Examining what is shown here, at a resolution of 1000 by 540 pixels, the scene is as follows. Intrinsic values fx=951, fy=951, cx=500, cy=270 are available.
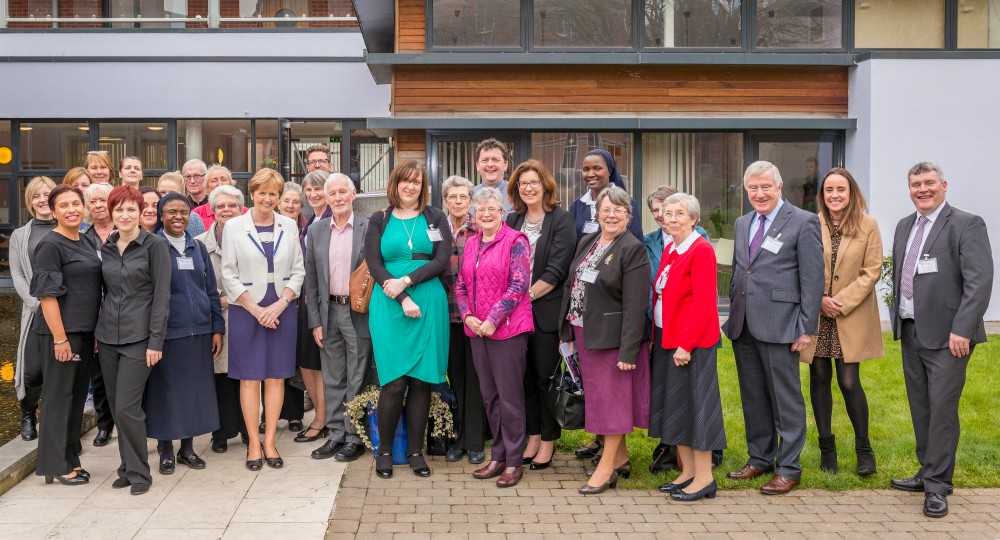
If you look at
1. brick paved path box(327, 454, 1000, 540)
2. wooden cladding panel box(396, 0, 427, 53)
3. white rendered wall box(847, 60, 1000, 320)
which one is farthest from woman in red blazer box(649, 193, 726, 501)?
white rendered wall box(847, 60, 1000, 320)

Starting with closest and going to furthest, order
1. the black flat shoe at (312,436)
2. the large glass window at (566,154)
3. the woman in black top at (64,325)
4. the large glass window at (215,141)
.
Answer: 1. the woman in black top at (64,325)
2. the black flat shoe at (312,436)
3. the large glass window at (566,154)
4. the large glass window at (215,141)

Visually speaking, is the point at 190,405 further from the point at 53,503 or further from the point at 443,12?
the point at 443,12

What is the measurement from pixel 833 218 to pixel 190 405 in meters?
4.33

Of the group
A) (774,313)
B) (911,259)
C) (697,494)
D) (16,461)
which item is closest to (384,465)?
(697,494)

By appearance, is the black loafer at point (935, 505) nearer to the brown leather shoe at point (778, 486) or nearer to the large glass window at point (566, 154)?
the brown leather shoe at point (778, 486)

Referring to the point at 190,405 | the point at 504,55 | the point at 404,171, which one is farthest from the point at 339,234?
the point at 504,55

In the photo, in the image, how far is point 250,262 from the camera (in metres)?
6.29

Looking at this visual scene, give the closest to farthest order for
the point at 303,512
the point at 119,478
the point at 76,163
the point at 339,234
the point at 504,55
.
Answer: the point at 303,512 → the point at 119,478 → the point at 339,234 → the point at 504,55 → the point at 76,163

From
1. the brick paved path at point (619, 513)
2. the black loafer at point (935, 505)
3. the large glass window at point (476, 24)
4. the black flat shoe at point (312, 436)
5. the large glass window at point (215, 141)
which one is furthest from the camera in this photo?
the large glass window at point (215, 141)

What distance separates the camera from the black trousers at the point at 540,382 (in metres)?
6.20

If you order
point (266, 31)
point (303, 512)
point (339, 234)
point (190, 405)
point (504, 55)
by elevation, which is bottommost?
point (303, 512)

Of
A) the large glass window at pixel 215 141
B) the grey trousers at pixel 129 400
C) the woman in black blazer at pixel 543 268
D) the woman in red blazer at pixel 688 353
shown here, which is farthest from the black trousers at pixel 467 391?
the large glass window at pixel 215 141

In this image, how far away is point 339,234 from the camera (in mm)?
6656

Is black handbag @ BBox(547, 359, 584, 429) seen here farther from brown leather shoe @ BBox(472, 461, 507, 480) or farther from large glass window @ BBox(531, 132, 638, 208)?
large glass window @ BBox(531, 132, 638, 208)
